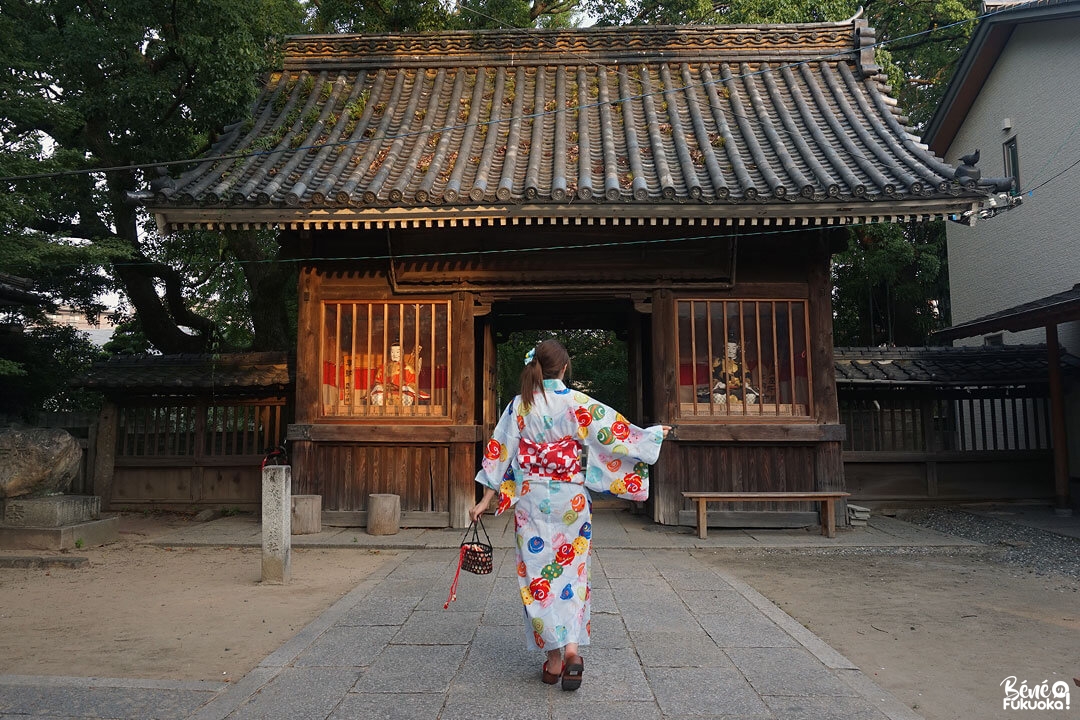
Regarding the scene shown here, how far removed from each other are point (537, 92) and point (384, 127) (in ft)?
8.20

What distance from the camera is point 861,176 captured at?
312 inches

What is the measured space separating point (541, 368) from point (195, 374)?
8110 mm

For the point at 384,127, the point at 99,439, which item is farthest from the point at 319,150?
the point at 99,439

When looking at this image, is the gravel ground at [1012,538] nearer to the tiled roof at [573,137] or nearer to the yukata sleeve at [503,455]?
the tiled roof at [573,137]

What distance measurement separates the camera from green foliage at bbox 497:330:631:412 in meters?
19.9

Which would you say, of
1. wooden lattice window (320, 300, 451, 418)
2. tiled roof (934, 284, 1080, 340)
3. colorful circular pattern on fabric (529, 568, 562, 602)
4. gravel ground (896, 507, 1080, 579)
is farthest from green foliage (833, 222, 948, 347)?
colorful circular pattern on fabric (529, 568, 562, 602)

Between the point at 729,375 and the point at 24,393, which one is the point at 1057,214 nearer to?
the point at 729,375

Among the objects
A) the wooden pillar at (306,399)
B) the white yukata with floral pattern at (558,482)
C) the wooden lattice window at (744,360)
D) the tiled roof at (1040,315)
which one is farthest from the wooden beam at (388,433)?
the tiled roof at (1040,315)

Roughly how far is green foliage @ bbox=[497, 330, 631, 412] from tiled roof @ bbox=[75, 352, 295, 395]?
9.32m

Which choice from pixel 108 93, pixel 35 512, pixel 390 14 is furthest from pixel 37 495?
pixel 390 14

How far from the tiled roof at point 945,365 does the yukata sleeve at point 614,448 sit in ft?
23.9

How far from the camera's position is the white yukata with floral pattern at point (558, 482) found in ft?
11.9

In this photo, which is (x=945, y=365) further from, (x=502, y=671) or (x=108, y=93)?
(x=108, y=93)

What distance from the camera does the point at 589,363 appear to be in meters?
23.4
